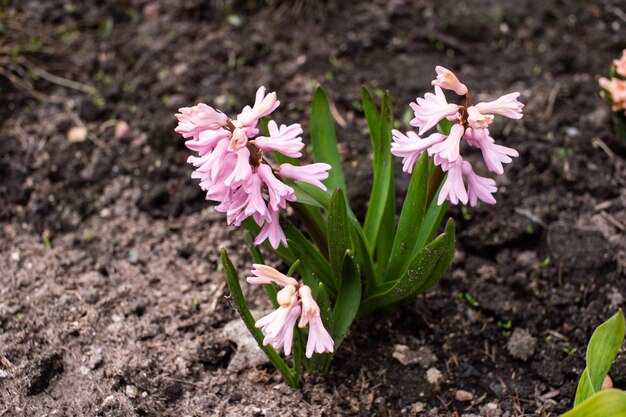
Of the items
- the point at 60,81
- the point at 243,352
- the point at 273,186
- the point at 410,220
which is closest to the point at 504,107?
the point at 410,220

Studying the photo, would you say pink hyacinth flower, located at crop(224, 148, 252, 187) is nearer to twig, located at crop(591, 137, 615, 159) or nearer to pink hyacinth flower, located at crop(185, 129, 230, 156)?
pink hyacinth flower, located at crop(185, 129, 230, 156)

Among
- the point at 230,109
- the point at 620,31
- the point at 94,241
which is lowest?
the point at 94,241

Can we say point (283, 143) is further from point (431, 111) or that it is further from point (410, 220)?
point (410, 220)

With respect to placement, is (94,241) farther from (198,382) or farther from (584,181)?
(584,181)

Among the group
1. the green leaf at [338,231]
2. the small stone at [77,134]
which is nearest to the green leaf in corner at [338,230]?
the green leaf at [338,231]

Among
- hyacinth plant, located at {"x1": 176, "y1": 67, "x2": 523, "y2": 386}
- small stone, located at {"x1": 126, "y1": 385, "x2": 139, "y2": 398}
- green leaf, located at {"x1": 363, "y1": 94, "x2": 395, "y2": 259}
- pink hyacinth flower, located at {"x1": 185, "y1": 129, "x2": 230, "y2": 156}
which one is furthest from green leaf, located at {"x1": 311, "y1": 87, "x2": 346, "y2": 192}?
small stone, located at {"x1": 126, "y1": 385, "x2": 139, "y2": 398}

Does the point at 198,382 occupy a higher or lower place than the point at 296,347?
lower

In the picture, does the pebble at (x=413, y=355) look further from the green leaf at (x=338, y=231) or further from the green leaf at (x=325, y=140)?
the green leaf at (x=325, y=140)

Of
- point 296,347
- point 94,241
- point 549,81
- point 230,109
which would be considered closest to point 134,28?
point 230,109
